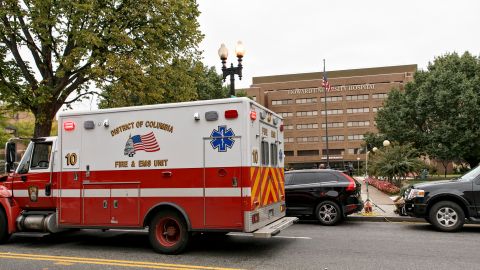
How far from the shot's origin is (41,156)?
367 inches

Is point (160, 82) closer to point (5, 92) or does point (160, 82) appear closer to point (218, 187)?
point (5, 92)

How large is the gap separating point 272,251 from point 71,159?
4.46m

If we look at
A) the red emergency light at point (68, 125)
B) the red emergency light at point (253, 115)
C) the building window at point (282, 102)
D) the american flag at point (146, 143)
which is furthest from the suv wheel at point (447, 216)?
the building window at point (282, 102)

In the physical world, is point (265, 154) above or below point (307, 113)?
below

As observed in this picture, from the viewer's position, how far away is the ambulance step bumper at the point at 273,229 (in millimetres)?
7469

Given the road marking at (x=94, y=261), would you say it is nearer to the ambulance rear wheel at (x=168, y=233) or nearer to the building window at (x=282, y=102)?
the ambulance rear wheel at (x=168, y=233)

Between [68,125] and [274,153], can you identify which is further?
[274,153]

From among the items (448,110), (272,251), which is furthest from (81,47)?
(448,110)

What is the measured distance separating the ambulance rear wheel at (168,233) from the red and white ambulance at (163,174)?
0.06 ft

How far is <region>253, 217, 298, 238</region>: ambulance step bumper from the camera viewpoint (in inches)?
→ 294

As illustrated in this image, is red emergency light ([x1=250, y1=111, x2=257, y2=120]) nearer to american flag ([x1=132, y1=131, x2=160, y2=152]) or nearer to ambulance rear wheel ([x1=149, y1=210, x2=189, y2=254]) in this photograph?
american flag ([x1=132, y1=131, x2=160, y2=152])

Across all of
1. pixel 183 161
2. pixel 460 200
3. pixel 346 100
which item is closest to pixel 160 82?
pixel 183 161

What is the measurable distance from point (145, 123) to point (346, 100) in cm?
9361

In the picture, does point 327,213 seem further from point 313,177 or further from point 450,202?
point 450,202
